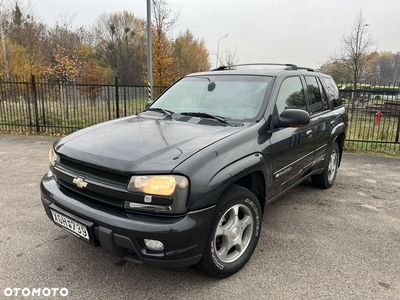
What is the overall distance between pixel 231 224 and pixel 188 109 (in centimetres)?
149

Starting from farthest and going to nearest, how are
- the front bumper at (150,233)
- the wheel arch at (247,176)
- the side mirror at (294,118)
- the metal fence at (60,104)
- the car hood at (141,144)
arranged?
1. the metal fence at (60,104)
2. the side mirror at (294,118)
3. the wheel arch at (247,176)
4. the car hood at (141,144)
5. the front bumper at (150,233)

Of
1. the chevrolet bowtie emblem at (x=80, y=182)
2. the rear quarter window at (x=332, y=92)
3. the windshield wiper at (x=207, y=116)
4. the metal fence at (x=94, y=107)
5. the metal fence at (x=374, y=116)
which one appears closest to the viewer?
the chevrolet bowtie emblem at (x=80, y=182)

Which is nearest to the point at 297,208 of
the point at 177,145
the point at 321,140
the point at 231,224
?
the point at 321,140

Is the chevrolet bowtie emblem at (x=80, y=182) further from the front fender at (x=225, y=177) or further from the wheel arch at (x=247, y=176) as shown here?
the wheel arch at (x=247, y=176)

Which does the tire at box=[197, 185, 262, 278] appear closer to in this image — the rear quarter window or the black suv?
the black suv

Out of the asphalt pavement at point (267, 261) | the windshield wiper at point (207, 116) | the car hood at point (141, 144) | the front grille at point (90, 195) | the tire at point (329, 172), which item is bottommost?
the asphalt pavement at point (267, 261)

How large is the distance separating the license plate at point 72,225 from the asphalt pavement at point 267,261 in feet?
1.47

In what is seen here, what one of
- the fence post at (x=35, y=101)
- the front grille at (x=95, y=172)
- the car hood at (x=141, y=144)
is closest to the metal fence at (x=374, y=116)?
the car hood at (x=141, y=144)

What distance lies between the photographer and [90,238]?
2.28m

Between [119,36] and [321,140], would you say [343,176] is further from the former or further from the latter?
[119,36]

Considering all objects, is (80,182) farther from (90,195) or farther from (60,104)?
(60,104)

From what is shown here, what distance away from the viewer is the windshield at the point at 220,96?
3.18 m

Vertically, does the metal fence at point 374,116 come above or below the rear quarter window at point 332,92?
below

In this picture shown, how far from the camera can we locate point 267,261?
112 inches
